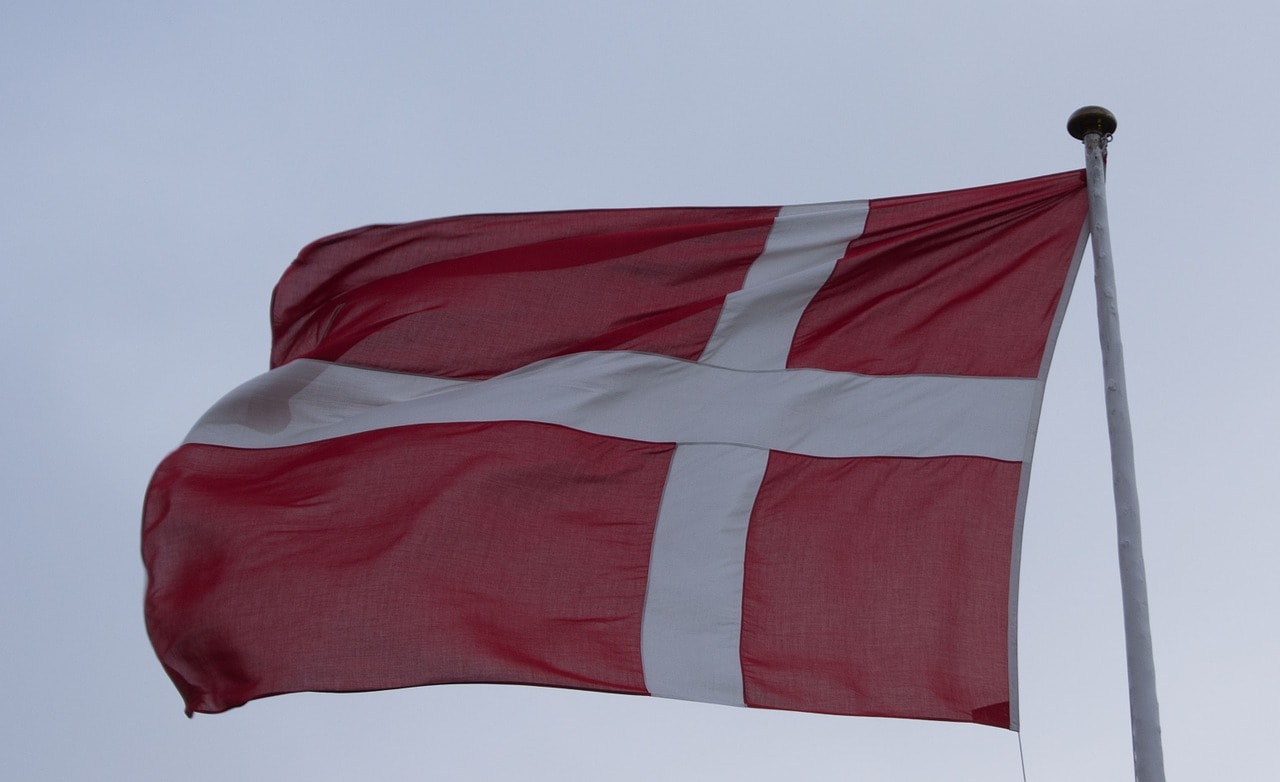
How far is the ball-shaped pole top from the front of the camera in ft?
25.0

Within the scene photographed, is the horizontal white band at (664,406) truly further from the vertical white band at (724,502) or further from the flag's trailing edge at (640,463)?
the vertical white band at (724,502)

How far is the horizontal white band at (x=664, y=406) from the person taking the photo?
7.73 m

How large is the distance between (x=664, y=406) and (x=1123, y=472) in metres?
2.52

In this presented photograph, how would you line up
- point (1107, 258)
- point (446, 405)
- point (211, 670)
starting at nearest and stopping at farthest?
point (1107, 258)
point (211, 670)
point (446, 405)

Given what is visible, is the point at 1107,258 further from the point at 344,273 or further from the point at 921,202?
the point at 344,273

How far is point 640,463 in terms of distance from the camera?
7.95 meters

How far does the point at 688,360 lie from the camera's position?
8.20 m

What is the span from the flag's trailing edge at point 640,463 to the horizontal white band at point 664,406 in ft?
0.05

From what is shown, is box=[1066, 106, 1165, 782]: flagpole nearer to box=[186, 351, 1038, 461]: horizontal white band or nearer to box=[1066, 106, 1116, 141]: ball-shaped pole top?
box=[1066, 106, 1116, 141]: ball-shaped pole top

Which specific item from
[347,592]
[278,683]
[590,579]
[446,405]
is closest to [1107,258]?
[590,579]

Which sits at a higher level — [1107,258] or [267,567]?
[1107,258]

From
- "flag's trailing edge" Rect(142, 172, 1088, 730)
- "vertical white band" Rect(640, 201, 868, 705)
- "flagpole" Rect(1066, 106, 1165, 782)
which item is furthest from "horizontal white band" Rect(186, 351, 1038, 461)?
"flagpole" Rect(1066, 106, 1165, 782)

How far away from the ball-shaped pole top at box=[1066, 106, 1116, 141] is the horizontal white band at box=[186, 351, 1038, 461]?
127 cm

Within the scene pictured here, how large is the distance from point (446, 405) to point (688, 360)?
1.31 metres
